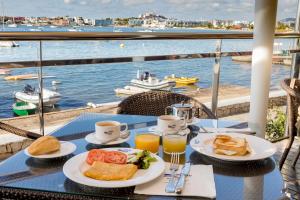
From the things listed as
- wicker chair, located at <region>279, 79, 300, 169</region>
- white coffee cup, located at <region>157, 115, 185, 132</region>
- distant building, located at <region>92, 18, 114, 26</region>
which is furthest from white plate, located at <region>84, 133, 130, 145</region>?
distant building, located at <region>92, 18, 114, 26</region>

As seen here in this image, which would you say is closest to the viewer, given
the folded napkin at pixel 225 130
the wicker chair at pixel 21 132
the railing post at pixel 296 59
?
the folded napkin at pixel 225 130

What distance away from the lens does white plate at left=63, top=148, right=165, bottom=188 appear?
0.96m

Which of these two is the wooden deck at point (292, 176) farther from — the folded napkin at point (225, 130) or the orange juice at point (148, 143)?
the orange juice at point (148, 143)

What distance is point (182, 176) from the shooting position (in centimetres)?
104

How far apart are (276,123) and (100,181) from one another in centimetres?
357

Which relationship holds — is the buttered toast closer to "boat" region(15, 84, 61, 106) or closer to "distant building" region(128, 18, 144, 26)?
"boat" region(15, 84, 61, 106)

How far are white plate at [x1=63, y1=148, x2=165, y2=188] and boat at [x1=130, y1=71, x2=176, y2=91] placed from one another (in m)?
3.98

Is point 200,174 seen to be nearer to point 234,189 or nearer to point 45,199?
point 234,189

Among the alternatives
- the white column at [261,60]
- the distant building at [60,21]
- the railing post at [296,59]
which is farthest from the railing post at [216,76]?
the distant building at [60,21]

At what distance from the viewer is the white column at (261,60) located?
3.09 metres

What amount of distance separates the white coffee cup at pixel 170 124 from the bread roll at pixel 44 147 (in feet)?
1.44

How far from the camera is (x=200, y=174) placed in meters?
1.07

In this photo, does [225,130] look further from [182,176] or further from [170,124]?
[182,176]

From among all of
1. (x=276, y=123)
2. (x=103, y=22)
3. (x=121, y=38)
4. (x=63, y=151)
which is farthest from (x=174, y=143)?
(x=103, y=22)
